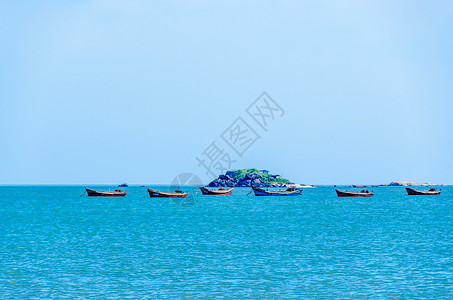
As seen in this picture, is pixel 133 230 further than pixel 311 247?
Yes

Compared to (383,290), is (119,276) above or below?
above

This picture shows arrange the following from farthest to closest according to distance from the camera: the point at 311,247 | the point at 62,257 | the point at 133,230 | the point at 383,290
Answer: the point at 133,230 → the point at 311,247 → the point at 62,257 → the point at 383,290

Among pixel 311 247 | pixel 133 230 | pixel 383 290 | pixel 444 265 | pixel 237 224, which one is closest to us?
pixel 383 290

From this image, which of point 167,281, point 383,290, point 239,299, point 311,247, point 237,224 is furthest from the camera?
point 237,224

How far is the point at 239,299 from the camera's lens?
24391 mm

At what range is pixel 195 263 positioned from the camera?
34219mm

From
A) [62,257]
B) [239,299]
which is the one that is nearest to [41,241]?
[62,257]

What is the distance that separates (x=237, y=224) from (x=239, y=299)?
4163cm

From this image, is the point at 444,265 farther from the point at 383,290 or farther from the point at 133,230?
the point at 133,230

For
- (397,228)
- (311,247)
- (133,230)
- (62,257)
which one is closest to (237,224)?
(133,230)

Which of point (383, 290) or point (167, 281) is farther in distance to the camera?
point (167, 281)

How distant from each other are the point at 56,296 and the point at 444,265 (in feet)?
78.7

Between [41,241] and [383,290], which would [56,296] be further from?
[41,241]

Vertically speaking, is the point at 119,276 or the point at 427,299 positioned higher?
the point at 119,276
